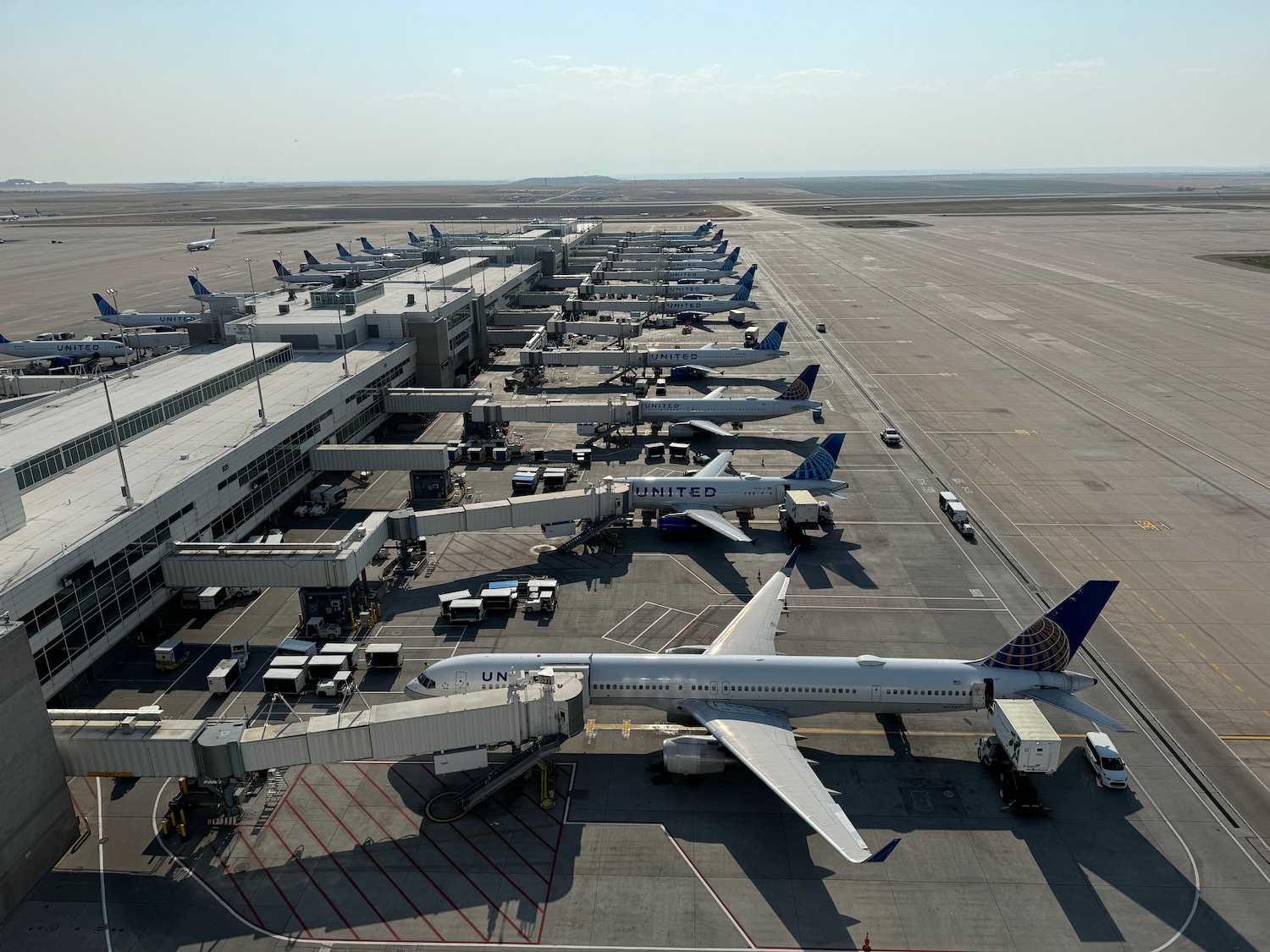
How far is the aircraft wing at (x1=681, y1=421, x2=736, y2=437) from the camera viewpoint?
8344 cm

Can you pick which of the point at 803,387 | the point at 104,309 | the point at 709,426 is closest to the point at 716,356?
the point at 803,387

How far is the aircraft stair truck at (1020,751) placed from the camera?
3434 cm

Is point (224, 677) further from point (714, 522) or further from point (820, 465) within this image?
point (820, 465)

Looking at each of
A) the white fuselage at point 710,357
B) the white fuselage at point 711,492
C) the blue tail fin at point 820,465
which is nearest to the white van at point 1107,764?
the white fuselage at point 711,492

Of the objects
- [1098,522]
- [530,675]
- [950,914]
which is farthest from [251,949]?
[1098,522]

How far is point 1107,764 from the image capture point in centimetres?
3622

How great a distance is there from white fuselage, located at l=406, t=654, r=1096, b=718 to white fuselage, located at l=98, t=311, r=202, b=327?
12282 centimetres

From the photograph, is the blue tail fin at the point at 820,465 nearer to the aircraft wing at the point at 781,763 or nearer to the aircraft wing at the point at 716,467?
the aircraft wing at the point at 716,467

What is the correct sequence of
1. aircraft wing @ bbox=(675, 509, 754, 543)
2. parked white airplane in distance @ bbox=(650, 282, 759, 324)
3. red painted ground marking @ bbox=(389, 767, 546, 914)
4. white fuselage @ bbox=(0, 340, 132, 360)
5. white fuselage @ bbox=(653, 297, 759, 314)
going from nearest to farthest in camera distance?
red painted ground marking @ bbox=(389, 767, 546, 914) → aircraft wing @ bbox=(675, 509, 754, 543) → white fuselage @ bbox=(0, 340, 132, 360) → white fuselage @ bbox=(653, 297, 759, 314) → parked white airplane in distance @ bbox=(650, 282, 759, 324)

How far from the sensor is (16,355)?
11456 centimetres

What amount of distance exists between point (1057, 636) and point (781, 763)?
15749mm

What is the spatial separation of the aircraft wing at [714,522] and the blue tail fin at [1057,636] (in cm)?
2190

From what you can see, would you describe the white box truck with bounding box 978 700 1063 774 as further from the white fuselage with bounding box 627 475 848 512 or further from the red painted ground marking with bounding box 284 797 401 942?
the white fuselage with bounding box 627 475 848 512

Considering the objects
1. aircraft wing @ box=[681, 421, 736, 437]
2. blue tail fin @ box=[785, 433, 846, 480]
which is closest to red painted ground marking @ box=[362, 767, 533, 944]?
blue tail fin @ box=[785, 433, 846, 480]
